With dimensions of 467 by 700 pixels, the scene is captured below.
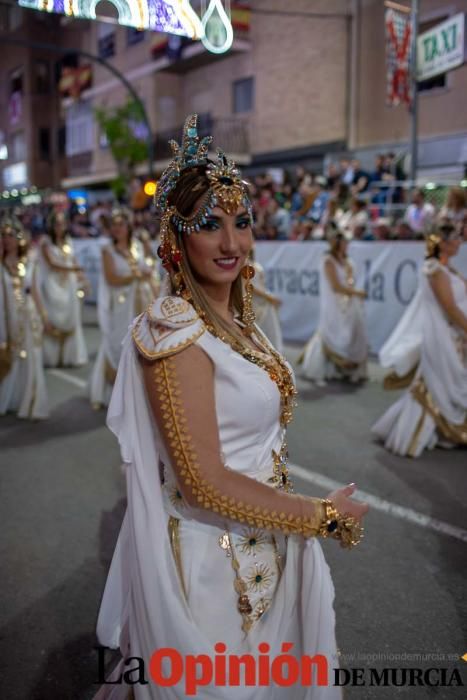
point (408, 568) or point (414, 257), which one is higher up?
point (414, 257)

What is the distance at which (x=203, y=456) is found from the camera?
175 centimetres

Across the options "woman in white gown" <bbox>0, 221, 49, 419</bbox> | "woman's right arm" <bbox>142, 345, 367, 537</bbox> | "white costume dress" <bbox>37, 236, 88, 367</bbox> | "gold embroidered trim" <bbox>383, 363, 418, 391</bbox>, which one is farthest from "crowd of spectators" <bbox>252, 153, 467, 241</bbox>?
"woman's right arm" <bbox>142, 345, 367, 537</bbox>

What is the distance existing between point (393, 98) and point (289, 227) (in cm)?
325

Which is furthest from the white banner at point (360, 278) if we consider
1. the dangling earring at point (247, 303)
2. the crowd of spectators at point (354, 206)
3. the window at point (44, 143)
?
the window at point (44, 143)

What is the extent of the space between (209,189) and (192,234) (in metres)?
0.14

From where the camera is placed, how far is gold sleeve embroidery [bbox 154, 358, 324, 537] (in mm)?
1746

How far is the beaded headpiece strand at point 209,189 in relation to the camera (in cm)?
186

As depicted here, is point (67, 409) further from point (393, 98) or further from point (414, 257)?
point (393, 98)

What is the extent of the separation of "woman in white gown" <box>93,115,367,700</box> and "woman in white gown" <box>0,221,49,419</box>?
5310 millimetres

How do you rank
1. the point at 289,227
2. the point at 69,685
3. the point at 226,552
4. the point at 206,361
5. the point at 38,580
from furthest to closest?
1. the point at 289,227
2. the point at 38,580
3. the point at 69,685
4. the point at 226,552
5. the point at 206,361

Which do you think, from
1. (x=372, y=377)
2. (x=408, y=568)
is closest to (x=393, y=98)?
(x=372, y=377)

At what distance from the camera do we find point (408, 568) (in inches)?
145

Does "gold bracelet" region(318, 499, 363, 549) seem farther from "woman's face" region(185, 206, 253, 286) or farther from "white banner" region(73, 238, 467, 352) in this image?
"white banner" region(73, 238, 467, 352)

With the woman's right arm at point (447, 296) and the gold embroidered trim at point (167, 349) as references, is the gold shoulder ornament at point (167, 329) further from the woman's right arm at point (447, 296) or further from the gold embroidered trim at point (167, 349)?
the woman's right arm at point (447, 296)
